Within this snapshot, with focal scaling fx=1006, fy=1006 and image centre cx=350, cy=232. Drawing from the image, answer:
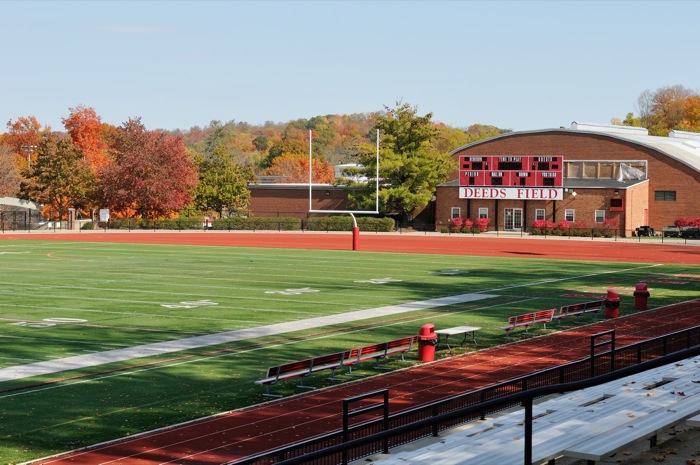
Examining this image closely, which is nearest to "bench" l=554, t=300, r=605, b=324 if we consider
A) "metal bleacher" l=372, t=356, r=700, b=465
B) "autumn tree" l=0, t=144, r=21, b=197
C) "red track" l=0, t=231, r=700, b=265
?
"metal bleacher" l=372, t=356, r=700, b=465

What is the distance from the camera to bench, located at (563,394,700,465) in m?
11.2

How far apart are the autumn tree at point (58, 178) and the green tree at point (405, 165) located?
2804cm

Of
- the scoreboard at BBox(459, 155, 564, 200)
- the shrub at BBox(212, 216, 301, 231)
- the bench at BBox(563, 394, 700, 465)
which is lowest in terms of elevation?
the bench at BBox(563, 394, 700, 465)

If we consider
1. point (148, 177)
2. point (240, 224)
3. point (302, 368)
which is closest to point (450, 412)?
point (302, 368)

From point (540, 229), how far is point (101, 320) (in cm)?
6055

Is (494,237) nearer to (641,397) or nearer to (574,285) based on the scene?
(574,285)

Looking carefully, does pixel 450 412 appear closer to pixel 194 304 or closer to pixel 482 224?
pixel 194 304

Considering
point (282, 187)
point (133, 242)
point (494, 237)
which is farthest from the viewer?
point (282, 187)

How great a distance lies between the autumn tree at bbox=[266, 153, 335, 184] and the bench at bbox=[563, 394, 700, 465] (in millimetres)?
127031

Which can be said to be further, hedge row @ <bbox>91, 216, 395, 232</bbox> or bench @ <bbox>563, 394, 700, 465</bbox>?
hedge row @ <bbox>91, 216, 395, 232</bbox>

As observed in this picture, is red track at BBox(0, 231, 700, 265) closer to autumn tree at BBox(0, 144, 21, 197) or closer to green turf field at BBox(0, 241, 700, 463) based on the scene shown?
green turf field at BBox(0, 241, 700, 463)

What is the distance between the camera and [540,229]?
84.7 m

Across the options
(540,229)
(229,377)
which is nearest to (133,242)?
(540,229)

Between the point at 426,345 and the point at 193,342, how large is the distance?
6.21 meters
